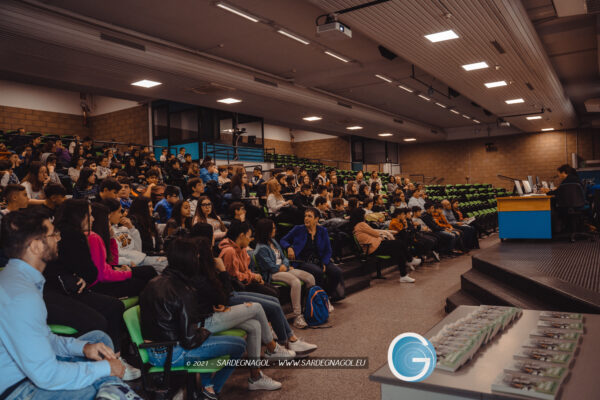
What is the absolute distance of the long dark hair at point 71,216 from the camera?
2.64 metres

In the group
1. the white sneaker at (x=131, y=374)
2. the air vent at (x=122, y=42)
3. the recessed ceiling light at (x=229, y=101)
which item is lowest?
the white sneaker at (x=131, y=374)

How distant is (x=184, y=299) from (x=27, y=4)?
630 centimetres

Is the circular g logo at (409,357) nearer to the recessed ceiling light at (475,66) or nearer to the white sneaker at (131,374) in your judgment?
the white sneaker at (131,374)

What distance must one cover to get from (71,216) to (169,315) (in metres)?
1.02

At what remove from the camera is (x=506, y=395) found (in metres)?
1.21

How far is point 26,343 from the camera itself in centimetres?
146

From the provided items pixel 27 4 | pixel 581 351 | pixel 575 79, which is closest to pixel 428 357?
pixel 581 351

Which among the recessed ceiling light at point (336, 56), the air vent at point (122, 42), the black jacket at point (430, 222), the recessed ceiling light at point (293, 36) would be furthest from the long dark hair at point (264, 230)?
the recessed ceiling light at point (336, 56)

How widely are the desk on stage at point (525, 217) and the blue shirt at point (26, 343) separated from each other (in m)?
6.93

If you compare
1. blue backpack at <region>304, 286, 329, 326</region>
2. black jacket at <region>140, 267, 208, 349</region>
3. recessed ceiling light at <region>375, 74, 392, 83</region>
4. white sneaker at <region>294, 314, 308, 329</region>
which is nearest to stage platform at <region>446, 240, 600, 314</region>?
blue backpack at <region>304, 286, 329, 326</region>

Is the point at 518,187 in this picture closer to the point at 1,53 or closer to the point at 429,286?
the point at 429,286

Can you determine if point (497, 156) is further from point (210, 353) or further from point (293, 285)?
point (210, 353)

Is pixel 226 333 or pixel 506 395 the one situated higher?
pixel 506 395

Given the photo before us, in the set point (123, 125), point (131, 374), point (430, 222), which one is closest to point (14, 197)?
point (131, 374)
